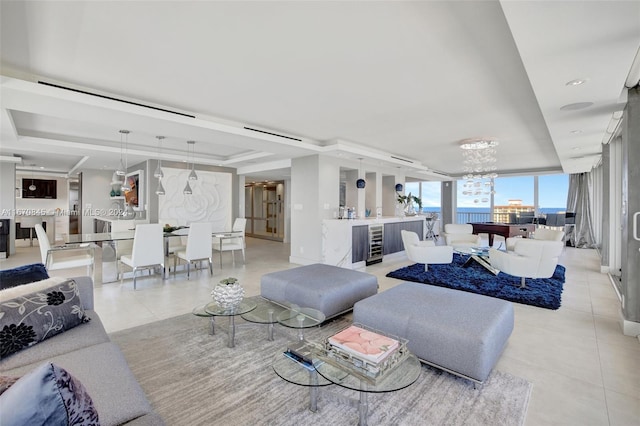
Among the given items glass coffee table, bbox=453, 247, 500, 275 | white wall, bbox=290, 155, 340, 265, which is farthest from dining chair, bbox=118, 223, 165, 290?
glass coffee table, bbox=453, 247, 500, 275

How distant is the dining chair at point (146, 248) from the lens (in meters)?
4.54

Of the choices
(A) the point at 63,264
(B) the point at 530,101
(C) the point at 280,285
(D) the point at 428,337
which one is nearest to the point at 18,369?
(C) the point at 280,285

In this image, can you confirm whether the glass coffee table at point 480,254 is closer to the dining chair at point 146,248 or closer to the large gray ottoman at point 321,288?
the large gray ottoman at point 321,288

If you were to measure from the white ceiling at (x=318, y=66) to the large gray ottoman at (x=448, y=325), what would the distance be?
1.95 m

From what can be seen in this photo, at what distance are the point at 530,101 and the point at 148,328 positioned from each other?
195 inches

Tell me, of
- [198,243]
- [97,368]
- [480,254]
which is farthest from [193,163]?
[480,254]

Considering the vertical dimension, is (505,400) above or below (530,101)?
below

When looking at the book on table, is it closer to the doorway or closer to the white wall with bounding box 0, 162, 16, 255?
the doorway

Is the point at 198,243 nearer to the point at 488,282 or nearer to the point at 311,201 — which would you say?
the point at 311,201

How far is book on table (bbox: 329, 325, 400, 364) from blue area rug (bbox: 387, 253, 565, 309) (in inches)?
118

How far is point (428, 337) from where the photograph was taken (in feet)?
7.24

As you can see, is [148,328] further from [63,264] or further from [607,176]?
[607,176]

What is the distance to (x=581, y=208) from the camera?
8.69 m

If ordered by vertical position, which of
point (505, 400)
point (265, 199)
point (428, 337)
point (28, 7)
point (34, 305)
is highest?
point (28, 7)
